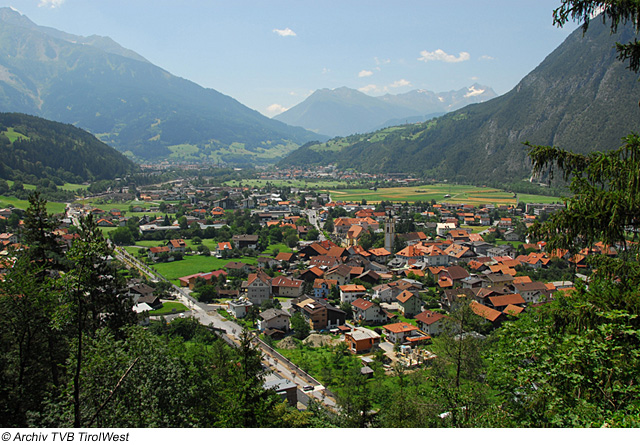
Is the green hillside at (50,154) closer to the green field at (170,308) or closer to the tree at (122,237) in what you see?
the tree at (122,237)

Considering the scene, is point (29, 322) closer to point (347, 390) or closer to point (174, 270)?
point (347, 390)

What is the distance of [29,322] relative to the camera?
21.8 feet

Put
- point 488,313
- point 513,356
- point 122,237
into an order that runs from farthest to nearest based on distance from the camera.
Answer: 1. point 122,237
2. point 488,313
3. point 513,356

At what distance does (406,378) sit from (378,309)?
833 cm

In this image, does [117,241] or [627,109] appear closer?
[117,241]

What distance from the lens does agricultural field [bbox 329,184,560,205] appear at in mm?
78750

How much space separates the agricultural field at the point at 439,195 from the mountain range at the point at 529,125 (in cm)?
1466

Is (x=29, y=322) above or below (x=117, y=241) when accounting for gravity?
above

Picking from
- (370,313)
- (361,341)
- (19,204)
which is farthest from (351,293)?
(19,204)

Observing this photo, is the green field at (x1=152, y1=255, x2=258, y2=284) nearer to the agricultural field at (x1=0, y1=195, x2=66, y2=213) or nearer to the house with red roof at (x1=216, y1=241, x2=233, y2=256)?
the house with red roof at (x1=216, y1=241, x2=233, y2=256)

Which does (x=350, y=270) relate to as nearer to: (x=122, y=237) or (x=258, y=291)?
(x=258, y=291)

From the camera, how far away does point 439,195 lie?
88.2 metres

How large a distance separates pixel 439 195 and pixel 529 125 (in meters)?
53.8

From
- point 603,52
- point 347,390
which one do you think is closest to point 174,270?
point 347,390
